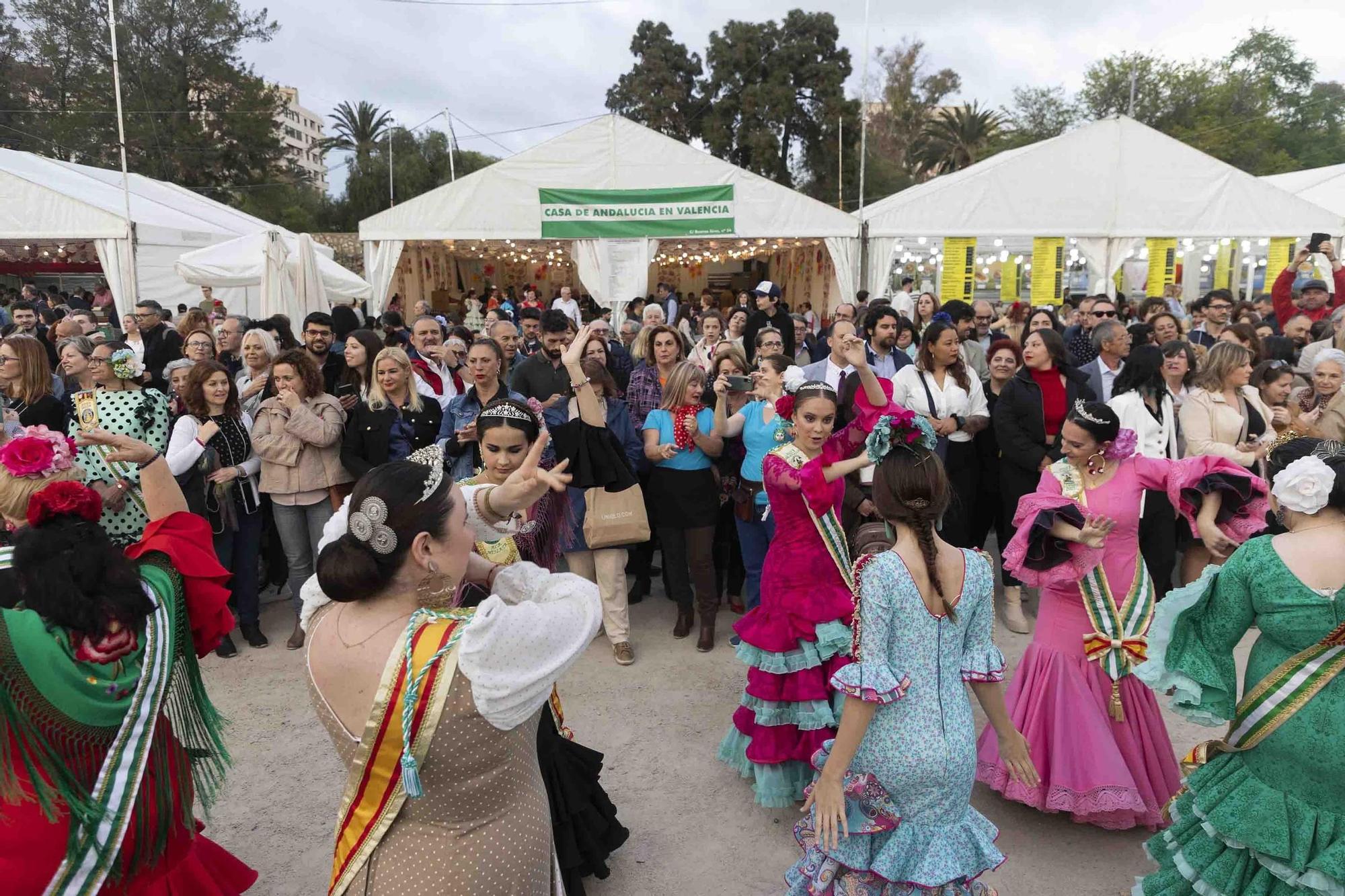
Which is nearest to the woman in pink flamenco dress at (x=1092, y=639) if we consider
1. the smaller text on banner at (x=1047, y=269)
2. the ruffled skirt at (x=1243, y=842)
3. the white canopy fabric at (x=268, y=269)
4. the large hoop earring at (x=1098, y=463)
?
the large hoop earring at (x=1098, y=463)

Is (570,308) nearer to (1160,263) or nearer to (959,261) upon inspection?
(959,261)

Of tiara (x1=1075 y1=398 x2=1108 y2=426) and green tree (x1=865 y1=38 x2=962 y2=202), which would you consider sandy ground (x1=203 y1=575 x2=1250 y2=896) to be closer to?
tiara (x1=1075 y1=398 x2=1108 y2=426)

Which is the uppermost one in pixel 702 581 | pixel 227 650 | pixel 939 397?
pixel 939 397

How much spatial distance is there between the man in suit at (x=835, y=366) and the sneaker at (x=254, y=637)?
390cm

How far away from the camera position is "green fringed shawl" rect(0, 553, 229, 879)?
192 centimetres

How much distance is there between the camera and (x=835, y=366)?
586cm

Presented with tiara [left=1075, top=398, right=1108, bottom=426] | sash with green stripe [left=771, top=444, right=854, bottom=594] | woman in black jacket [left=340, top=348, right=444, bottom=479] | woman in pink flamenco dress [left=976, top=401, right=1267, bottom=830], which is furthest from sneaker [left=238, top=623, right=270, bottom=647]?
tiara [left=1075, top=398, right=1108, bottom=426]

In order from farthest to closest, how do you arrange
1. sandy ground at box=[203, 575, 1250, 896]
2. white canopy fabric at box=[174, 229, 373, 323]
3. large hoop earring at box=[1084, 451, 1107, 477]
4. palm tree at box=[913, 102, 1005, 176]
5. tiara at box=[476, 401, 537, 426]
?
1. palm tree at box=[913, 102, 1005, 176]
2. white canopy fabric at box=[174, 229, 373, 323]
3. large hoop earring at box=[1084, 451, 1107, 477]
4. tiara at box=[476, 401, 537, 426]
5. sandy ground at box=[203, 575, 1250, 896]

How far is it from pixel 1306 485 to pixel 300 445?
487cm

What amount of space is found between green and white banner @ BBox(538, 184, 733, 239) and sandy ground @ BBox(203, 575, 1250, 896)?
11.0 metres

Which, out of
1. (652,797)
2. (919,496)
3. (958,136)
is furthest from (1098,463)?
(958,136)

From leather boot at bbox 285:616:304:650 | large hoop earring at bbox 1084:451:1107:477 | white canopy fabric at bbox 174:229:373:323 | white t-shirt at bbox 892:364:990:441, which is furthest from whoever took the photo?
white canopy fabric at bbox 174:229:373:323

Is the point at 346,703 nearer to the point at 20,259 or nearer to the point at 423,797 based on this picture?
the point at 423,797

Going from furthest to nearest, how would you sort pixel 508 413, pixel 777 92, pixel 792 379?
pixel 777 92
pixel 792 379
pixel 508 413
